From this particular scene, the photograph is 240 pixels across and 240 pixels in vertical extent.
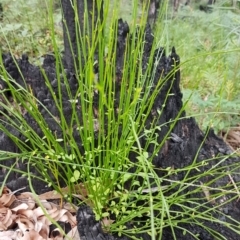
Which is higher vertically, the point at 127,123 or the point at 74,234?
the point at 127,123

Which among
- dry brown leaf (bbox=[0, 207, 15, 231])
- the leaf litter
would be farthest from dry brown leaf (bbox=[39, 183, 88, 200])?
dry brown leaf (bbox=[0, 207, 15, 231])

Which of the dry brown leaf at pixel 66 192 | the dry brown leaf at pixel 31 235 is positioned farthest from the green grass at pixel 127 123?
the dry brown leaf at pixel 31 235

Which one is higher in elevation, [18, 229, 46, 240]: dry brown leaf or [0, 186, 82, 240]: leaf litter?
[18, 229, 46, 240]: dry brown leaf

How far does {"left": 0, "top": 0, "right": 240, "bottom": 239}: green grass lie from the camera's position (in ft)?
3.23

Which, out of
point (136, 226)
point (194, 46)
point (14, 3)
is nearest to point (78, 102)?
point (136, 226)

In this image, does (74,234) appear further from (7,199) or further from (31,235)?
(7,199)

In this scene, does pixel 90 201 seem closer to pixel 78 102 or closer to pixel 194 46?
pixel 78 102

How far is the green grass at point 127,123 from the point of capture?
99 cm

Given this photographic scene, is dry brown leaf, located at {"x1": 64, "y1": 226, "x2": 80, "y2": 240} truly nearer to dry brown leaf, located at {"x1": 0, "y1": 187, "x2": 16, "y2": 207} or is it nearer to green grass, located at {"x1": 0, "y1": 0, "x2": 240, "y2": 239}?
green grass, located at {"x1": 0, "y1": 0, "x2": 240, "y2": 239}

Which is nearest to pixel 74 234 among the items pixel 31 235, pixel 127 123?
pixel 31 235

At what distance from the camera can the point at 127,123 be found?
109 centimetres

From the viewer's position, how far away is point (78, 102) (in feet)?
4.37

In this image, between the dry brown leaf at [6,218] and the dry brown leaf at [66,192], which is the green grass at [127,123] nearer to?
the dry brown leaf at [66,192]

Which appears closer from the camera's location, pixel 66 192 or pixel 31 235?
pixel 31 235
